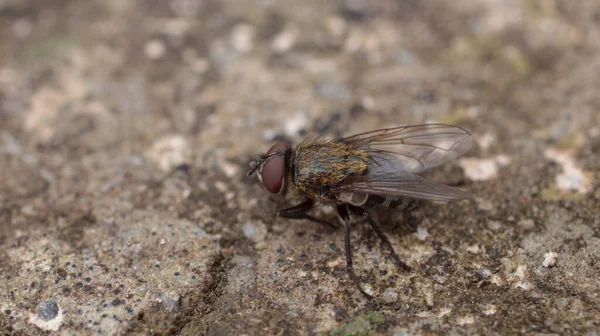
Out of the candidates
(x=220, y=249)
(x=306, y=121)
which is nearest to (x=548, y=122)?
(x=306, y=121)

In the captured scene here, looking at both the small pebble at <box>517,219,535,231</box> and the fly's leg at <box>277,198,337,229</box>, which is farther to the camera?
the fly's leg at <box>277,198,337,229</box>

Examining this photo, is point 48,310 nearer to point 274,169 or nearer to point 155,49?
point 274,169

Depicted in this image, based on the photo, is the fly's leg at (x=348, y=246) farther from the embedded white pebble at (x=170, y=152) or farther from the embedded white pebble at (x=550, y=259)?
the embedded white pebble at (x=170, y=152)

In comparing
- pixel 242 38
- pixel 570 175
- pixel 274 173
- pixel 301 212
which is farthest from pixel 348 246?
pixel 242 38

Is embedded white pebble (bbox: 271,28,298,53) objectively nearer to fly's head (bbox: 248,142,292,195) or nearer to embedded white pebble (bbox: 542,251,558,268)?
fly's head (bbox: 248,142,292,195)

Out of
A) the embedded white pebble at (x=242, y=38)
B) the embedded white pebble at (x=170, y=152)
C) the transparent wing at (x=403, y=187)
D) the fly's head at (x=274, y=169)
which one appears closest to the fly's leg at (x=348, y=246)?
the transparent wing at (x=403, y=187)

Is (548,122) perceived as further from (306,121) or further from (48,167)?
(48,167)

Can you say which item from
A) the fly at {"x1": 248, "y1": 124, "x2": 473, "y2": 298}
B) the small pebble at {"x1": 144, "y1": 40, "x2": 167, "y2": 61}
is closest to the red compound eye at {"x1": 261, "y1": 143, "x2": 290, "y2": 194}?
the fly at {"x1": 248, "y1": 124, "x2": 473, "y2": 298}
